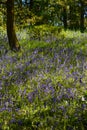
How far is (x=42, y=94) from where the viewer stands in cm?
584

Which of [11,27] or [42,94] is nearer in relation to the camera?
[42,94]

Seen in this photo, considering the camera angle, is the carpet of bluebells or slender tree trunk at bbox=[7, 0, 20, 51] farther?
slender tree trunk at bbox=[7, 0, 20, 51]

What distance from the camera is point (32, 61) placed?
8195 millimetres

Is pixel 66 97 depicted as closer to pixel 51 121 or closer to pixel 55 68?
pixel 51 121

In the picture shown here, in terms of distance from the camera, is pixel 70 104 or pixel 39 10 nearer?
pixel 70 104

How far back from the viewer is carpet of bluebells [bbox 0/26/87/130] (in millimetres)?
4977

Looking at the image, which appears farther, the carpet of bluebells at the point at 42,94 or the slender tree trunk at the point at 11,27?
the slender tree trunk at the point at 11,27

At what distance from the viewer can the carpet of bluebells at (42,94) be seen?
16.3 ft

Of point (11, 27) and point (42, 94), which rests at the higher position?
point (11, 27)

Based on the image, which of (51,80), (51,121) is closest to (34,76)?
(51,80)

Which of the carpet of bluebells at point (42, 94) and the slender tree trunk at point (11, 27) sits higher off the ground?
the slender tree trunk at point (11, 27)

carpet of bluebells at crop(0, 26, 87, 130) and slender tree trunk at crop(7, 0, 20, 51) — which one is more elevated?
slender tree trunk at crop(7, 0, 20, 51)

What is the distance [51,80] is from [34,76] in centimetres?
47

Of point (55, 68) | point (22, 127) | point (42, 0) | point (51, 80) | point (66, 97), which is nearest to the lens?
point (22, 127)
